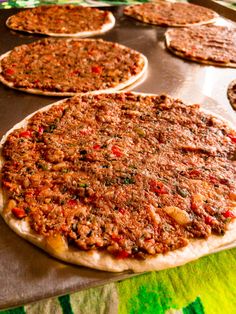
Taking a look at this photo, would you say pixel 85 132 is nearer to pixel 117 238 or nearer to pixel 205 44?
pixel 117 238

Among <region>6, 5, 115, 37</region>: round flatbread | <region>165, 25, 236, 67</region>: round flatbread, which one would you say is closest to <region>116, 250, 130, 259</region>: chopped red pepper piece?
<region>165, 25, 236, 67</region>: round flatbread

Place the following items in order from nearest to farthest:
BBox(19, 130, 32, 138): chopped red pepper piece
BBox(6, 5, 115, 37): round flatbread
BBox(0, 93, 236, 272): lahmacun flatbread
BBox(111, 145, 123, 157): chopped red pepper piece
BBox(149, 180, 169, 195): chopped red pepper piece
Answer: BBox(0, 93, 236, 272): lahmacun flatbread → BBox(149, 180, 169, 195): chopped red pepper piece → BBox(111, 145, 123, 157): chopped red pepper piece → BBox(19, 130, 32, 138): chopped red pepper piece → BBox(6, 5, 115, 37): round flatbread

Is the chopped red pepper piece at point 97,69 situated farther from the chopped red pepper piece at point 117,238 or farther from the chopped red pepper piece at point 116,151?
the chopped red pepper piece at point 117,238

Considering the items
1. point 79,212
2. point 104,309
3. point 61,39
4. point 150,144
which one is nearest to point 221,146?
point 150,144

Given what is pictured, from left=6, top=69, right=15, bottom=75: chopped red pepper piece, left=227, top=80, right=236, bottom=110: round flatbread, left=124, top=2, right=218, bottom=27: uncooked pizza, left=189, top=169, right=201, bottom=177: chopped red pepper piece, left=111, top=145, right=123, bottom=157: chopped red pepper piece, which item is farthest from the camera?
left=124, top=2, right=218, bottom=27: uncooked pizza

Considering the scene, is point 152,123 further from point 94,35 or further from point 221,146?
point 94,35

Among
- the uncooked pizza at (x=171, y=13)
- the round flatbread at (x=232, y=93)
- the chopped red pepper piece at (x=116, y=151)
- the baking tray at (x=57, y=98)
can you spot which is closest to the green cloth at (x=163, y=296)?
the baking tray at (x=57, y=98)

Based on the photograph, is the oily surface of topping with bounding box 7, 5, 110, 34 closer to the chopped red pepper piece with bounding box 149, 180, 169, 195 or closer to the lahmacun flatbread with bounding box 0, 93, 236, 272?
the lahmacun flatbread with bounding box 0, 93, 236, 272
